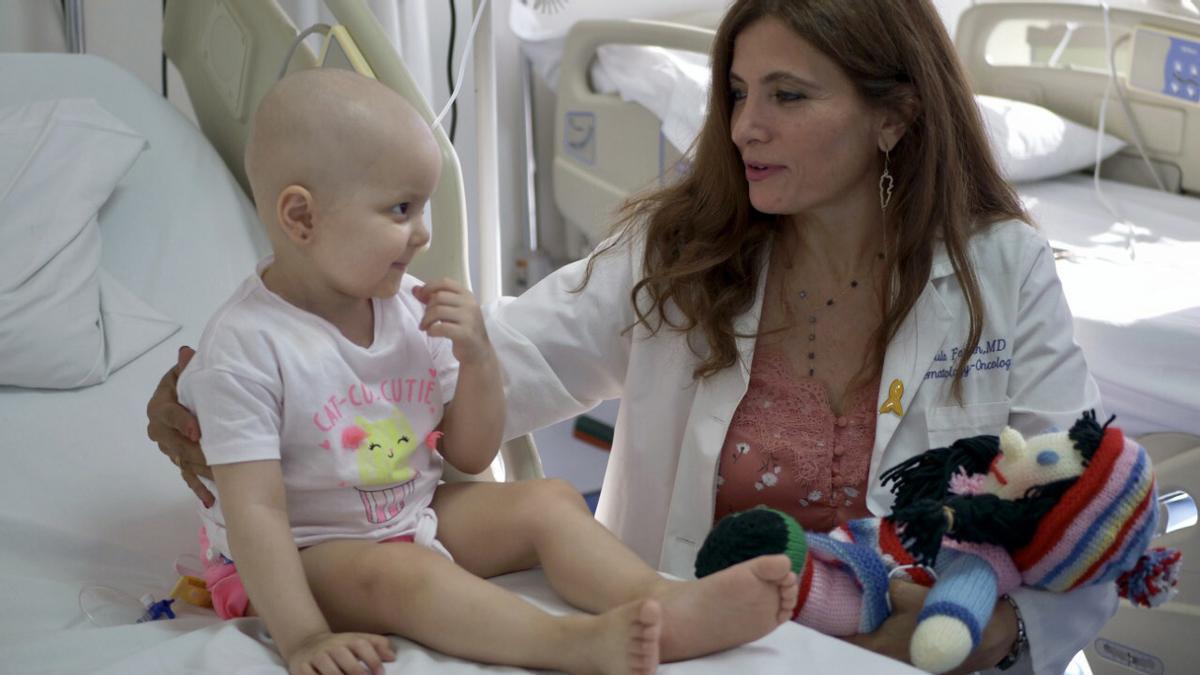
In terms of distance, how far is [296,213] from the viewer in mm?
1373

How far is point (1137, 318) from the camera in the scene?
227 centimetres

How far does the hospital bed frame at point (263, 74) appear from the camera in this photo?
188cm

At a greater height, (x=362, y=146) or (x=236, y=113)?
(x=362, y=146)

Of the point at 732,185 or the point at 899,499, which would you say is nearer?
the point at 899,499

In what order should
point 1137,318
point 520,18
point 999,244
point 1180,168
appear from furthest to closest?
point 520,18
point 1180,168
point 1137,318
point 999,244

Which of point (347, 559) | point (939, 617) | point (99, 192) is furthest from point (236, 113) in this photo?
point (939, 617)

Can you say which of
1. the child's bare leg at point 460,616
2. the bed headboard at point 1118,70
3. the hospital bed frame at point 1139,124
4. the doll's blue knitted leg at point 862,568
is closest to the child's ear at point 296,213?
A: the child's bare leg at point 460,616

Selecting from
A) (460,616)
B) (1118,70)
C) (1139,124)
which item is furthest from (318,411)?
(1118,70)

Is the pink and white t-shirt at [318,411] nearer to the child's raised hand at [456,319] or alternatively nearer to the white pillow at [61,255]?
the child's raised hand at [456,319]

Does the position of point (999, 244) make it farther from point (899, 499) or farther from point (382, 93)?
point (382, 93)

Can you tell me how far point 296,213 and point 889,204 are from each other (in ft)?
2.89

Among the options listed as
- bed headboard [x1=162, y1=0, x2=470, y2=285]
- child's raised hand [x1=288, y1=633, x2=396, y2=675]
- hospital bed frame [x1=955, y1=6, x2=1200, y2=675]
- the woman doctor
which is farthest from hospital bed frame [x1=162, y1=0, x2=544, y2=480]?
hospital bed frame [x1=955, y1=6, x2=1200, y2=675]

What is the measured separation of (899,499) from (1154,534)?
272mm

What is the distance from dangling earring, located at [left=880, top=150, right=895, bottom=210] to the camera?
5.94ft
